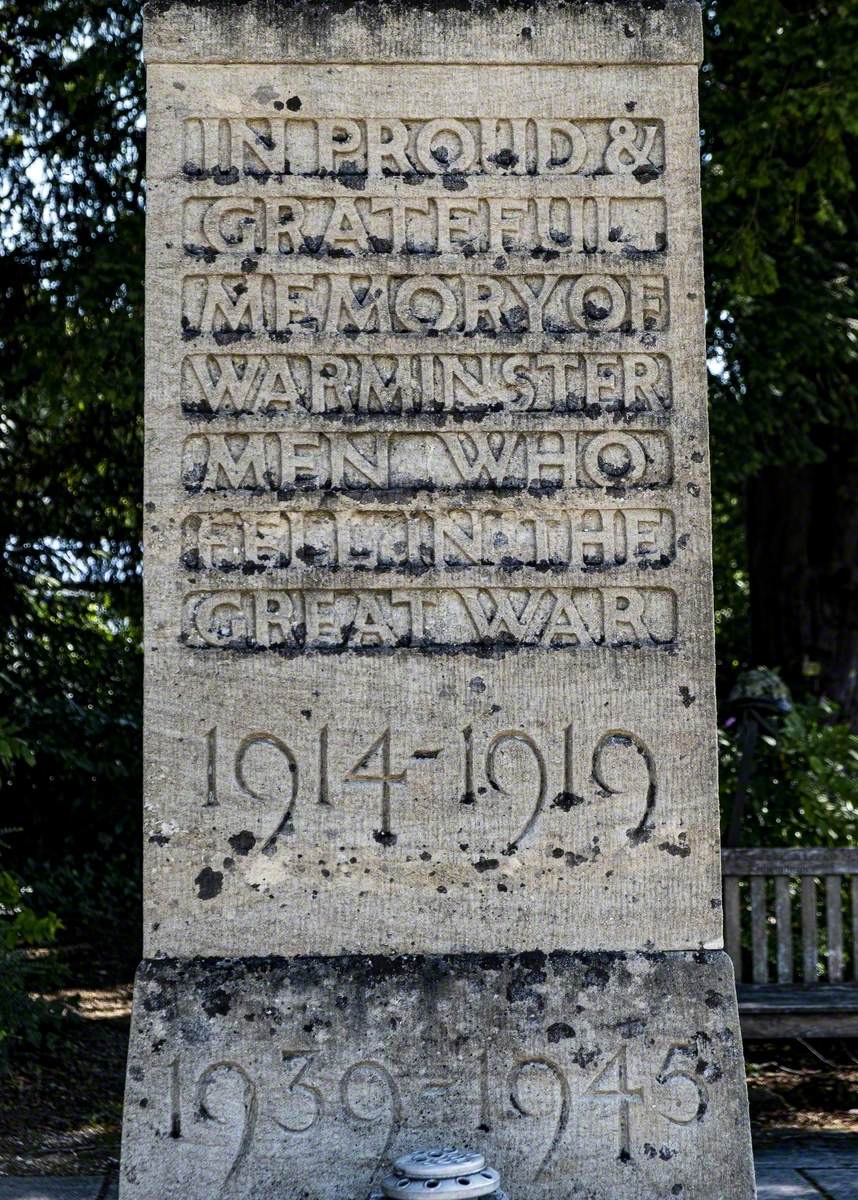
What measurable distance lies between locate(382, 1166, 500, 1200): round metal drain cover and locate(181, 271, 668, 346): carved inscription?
193cm

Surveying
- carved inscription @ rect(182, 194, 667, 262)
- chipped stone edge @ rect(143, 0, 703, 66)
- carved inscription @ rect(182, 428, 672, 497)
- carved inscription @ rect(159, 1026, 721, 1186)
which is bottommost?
carved inscription @ rect(159, 1026, 721, 1186)

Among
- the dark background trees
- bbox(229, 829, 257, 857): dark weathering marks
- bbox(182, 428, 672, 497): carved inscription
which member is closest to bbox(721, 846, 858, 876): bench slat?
the dark background trees

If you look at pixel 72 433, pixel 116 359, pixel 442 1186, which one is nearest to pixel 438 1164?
pixel 442 1186

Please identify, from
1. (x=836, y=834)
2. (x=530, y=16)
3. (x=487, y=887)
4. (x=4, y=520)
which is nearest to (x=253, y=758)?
(x=487, y=887)

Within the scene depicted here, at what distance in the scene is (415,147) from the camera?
3.63 m

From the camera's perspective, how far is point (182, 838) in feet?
11.4

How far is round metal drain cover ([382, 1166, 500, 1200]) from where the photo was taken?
3.00 metres

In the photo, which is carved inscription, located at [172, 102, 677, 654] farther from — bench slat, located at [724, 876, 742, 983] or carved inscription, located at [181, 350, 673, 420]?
bench slat, located at [724, 876, 742, 983]

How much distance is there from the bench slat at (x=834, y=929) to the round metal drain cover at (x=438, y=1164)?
9.12ft

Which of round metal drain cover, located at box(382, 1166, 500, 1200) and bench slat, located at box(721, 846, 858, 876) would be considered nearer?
round metal drain cover, located at box(382, 1166, 500, 1200)

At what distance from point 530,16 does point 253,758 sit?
1.94 m

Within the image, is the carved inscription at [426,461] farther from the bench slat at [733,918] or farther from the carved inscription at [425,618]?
the bench slat at [733,918]

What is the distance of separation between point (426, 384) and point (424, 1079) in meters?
1.65

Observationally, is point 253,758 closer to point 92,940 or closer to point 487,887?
point 487,887
